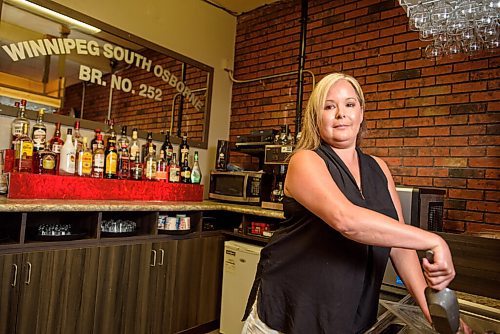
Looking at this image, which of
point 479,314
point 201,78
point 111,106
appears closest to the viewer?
point 479,314

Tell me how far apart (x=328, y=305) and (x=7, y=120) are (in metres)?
2.58

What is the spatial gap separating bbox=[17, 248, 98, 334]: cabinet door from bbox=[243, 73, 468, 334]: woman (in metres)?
1.43

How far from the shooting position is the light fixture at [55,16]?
272 centimetres

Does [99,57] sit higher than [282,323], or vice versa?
[99,57]

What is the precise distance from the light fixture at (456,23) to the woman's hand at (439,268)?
1509mm

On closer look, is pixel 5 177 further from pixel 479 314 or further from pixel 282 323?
pixel 479 314

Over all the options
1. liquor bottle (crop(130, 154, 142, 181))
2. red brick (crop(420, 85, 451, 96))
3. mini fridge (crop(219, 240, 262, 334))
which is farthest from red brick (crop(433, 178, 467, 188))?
liquor bottle (crop(130, 154, 142, 181))

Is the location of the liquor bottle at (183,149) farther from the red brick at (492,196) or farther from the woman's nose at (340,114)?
the woman's nose at (340,114)

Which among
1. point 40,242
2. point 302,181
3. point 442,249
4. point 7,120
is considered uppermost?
point 7,120

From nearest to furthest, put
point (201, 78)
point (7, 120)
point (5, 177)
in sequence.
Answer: point (5, 177), point (7, 120), point (201, 78)

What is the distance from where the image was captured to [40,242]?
6.93ft

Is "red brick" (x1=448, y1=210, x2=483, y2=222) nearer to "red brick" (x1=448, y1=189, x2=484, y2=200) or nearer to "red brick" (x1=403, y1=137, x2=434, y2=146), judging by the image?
"red brick" (x1=448, y1=189, x2=484, y2=200)

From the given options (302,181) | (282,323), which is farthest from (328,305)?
(302,181)

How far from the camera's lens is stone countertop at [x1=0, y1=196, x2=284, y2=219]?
1986 millimetres
